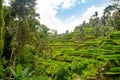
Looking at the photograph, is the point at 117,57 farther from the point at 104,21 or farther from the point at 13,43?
the point at 104,21

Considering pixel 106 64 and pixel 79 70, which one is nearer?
pixel 79 70

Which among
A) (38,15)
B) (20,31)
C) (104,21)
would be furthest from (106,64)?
(104,21)

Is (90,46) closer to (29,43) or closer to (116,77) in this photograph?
(116,77)

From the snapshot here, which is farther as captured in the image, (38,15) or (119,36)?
(119,36)

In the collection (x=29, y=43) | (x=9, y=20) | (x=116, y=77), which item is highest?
(x=9, y=20)

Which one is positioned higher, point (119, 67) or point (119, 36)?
point (119, 36)

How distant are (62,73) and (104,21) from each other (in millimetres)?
59330

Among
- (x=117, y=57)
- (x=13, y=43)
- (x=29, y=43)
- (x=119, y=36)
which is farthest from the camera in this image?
(x=119, y=36)

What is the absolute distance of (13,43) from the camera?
74.2 ft

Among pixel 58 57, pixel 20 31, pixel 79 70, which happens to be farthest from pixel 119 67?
pixel 58 57

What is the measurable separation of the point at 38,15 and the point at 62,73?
8.47m

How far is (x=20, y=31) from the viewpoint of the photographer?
75.2 feet

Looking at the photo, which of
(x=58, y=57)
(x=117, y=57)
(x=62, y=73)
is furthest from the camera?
(x=58, y=57)

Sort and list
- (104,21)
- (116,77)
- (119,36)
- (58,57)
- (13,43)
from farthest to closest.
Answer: (104,21), (58,57), (119,36), (116,77), (13,43)
